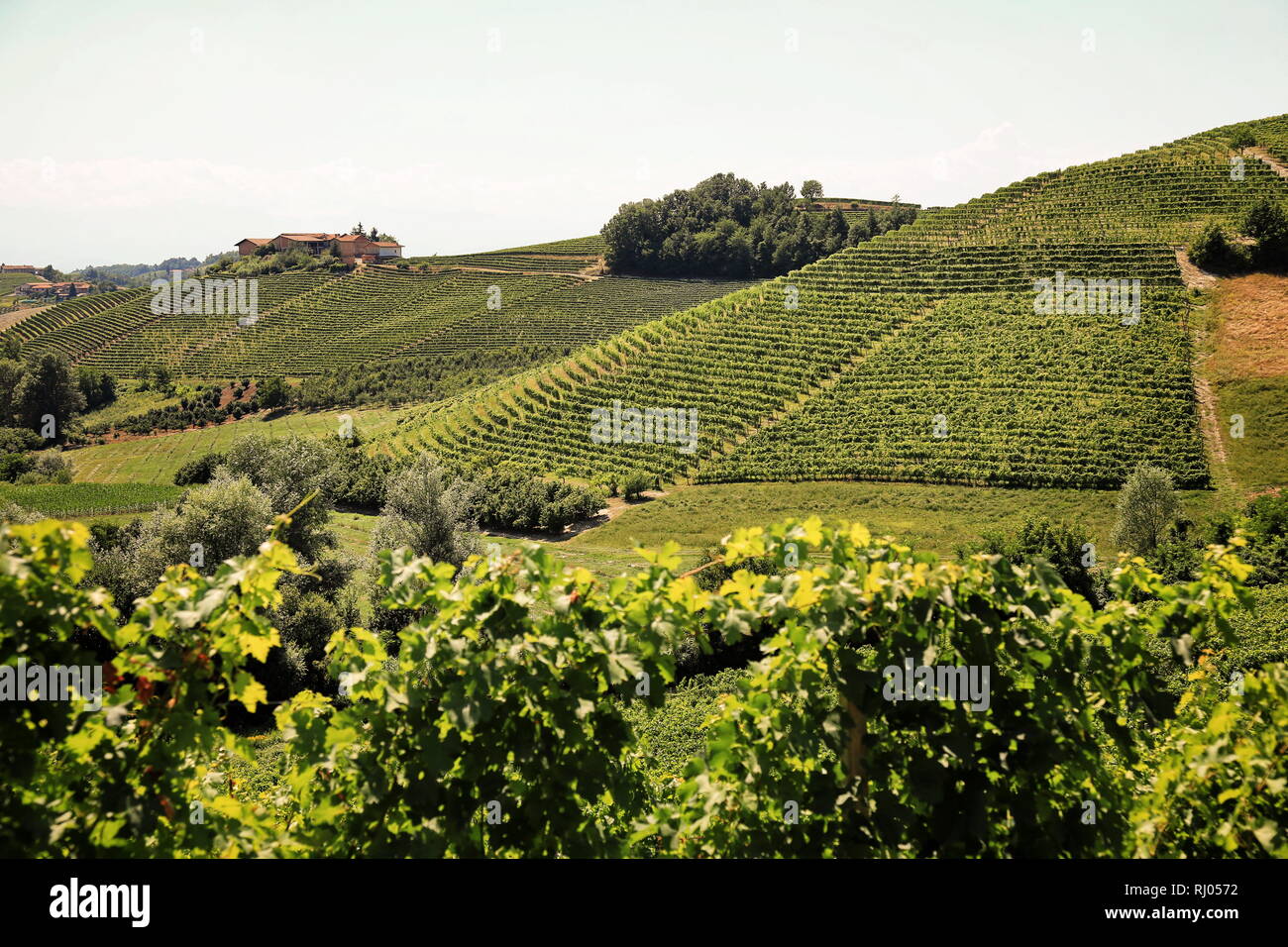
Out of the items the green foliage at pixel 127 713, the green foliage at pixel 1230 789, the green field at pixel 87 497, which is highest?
the green foliage at pixel 127 713

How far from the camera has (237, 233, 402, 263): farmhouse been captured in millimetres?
153625

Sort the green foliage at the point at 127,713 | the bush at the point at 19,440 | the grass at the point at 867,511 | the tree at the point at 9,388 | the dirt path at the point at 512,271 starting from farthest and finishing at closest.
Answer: the dirt path at the point at 512,271 < the tree at the point at 9,388 < the bush at the point at 19,440 < the grass at the point at 867,511 < the green foliage at the point at 127,713

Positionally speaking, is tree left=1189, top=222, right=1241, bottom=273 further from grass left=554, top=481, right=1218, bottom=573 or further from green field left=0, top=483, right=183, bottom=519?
green field left=0, top=483, right=183, bottom=519

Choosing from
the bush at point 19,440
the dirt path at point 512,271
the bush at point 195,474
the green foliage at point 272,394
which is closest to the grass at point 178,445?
the green foliage at point 272,394

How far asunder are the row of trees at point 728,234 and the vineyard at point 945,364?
1738 inches

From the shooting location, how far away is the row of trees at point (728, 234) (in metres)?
129

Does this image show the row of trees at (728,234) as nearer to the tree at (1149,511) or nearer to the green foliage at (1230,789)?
the tree at (1149,511)

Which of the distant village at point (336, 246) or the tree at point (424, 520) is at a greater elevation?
the distant village at point (336, 246)

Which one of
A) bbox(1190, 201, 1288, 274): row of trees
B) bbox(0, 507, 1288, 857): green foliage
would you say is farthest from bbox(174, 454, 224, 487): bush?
bbox(1190, 201, 1288, 274): row of trees

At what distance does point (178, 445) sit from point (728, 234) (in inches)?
3525

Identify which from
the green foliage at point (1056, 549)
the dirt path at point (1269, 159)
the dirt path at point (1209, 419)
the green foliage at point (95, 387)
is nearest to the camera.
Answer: the green foliage at point (1056, 549)

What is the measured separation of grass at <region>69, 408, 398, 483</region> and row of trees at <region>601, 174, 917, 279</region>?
63.9 m

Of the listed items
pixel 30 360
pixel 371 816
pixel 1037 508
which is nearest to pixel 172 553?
pixel 371 816
